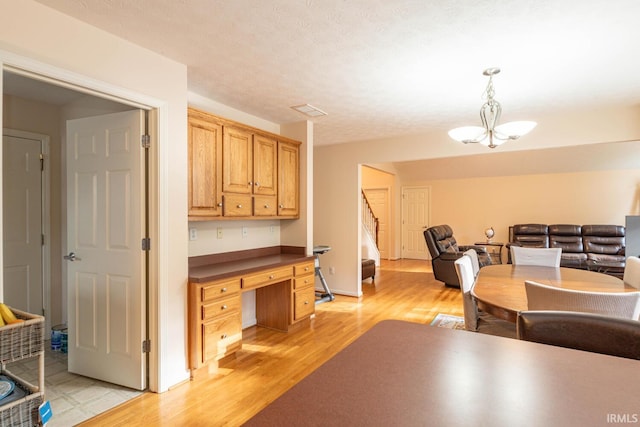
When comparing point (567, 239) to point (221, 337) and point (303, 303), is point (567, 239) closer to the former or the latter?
point (303, 303)

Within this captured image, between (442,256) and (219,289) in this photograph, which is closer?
(219,289)

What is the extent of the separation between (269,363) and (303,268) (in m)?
1.15

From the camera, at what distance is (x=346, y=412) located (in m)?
0.72

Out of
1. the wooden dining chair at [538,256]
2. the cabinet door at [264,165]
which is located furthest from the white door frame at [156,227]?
the wooden dining chair at [538,256]

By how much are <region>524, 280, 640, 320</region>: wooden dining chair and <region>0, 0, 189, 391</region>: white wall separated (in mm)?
2445

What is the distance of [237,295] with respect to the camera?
2945 millimetres

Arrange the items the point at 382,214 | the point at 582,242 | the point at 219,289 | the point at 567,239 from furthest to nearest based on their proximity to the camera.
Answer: the point at 382,214 < the point at 567,239 < the point at 582,242 < the point at 219,289

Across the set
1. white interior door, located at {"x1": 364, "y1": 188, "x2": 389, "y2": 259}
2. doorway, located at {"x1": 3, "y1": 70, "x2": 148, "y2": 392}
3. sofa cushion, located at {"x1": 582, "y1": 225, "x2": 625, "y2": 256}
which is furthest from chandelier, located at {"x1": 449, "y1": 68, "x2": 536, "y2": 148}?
white interior door, located at {"x1": 364, "y1": 188, "x2": 389, "y2": 259}

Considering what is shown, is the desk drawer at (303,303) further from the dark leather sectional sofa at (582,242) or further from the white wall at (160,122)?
the dark leather sectional sofa at (582,242)

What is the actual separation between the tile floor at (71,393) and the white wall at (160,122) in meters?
0.30

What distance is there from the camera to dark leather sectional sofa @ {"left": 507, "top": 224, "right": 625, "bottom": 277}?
20.0 feet

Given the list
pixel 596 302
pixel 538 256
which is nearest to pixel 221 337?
pixel 596 302

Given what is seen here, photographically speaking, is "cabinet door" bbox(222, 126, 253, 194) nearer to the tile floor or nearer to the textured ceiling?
the textured ceiling

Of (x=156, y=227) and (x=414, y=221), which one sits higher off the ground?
(x=156, y=227)
